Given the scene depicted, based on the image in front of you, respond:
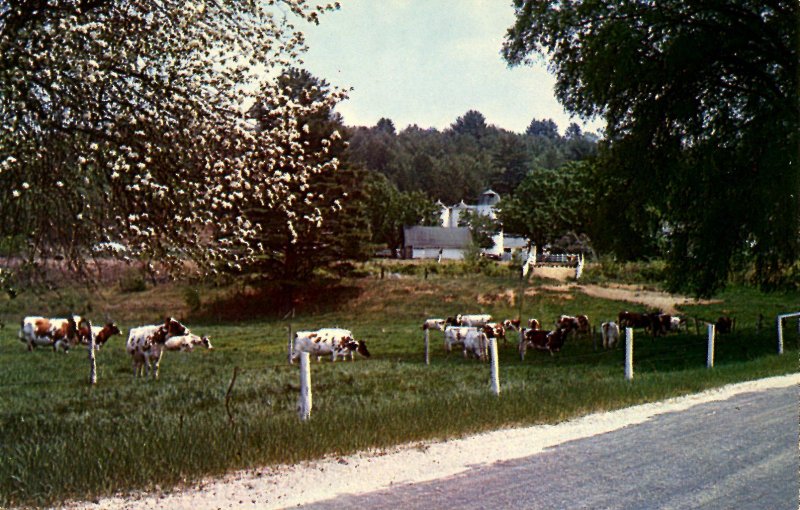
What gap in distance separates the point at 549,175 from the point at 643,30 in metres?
71.4

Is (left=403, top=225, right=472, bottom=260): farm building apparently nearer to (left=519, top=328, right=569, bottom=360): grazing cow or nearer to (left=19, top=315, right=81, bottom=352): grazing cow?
(left=519, top=328, right=569, bottom=360): grazing cow

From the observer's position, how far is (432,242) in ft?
365

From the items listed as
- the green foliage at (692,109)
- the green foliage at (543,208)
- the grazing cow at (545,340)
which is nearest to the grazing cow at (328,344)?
the grazing cow at (545,340)

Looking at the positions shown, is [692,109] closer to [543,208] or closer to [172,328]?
[172,328]

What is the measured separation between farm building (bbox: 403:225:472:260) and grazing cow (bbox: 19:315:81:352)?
78.0 m

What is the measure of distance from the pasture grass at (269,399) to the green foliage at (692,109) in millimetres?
4117

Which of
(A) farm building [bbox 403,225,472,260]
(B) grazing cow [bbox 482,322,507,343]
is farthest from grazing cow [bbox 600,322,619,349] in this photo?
(A) farm building [bbox 403,225,472,260]

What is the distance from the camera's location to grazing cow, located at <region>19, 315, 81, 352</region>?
102 ft

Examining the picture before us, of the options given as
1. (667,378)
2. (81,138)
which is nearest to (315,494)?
(81,138)

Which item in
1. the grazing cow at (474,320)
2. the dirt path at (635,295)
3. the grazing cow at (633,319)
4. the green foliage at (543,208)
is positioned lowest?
the grazing cow at (474,320)

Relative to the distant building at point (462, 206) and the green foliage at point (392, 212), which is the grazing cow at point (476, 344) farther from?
the distant building at point (462, 206)

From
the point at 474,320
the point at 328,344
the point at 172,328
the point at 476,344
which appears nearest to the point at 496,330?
the point at 476,344

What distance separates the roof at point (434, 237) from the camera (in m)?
110

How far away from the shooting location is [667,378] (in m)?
17.7
